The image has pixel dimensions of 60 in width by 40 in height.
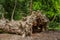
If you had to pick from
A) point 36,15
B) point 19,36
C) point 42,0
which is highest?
point 42,0

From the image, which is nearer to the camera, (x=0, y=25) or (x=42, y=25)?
(x=0, y=25)

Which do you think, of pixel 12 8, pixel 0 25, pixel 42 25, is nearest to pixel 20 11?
pixel 12 8

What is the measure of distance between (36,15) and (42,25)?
18.3 inches

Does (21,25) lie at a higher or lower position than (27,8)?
lower

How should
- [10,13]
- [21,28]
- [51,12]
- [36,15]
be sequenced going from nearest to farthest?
[21,28] < [36,15] < [51,12] < [10,13]

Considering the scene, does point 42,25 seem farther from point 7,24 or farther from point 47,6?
point 47,6

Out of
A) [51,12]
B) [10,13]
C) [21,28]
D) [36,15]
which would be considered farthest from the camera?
[10,13]

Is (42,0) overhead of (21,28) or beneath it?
overhead

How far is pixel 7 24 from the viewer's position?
5.20 metres

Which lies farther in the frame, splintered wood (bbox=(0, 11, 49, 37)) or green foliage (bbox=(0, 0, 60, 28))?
green foliage (bbox=(0, 0, 60, 28))

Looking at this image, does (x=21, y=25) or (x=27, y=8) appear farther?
(x=27, y=8)

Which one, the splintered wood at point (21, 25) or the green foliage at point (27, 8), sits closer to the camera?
the splintered wood at point (21, 25)

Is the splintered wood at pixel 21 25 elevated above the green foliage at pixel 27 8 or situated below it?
below

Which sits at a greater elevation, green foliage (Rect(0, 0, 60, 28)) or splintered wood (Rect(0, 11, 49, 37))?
green foliage (Rect(0, 0, 60, 28))
